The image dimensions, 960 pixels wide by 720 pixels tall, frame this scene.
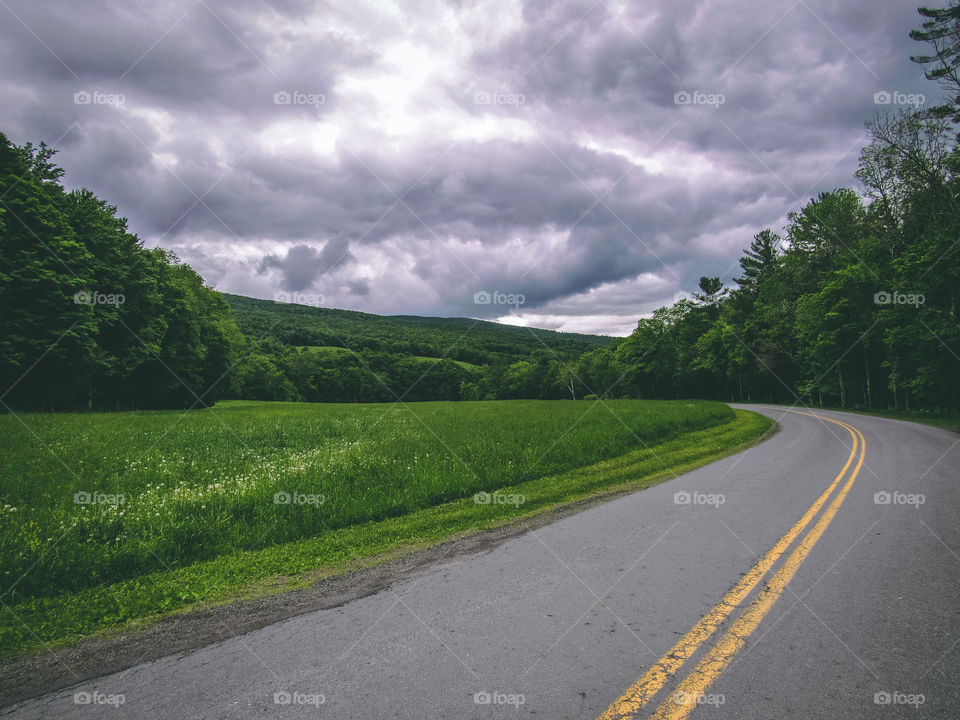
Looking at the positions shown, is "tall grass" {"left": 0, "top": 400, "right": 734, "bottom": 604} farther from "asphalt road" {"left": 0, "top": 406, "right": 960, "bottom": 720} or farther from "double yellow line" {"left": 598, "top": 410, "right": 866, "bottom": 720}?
"double yellow line" {"left": 598, "top": 410, "right": 866, "bottom": 720}

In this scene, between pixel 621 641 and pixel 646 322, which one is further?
pixel 646 322

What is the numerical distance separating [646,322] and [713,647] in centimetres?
7943

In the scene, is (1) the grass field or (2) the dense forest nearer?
(1) the grass field

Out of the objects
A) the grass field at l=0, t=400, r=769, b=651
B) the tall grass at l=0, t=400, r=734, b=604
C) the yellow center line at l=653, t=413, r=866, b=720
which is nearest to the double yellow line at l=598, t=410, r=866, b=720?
the yellow center line at l=653, t=413, r=866, b=720

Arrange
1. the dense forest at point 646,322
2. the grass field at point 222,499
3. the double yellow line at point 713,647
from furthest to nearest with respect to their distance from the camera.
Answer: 1. the dense forest at point 646,322
2. the grass field at point 222,499
3. the double yellow line at point 713,647

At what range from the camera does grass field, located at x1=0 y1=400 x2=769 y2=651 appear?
5238mm

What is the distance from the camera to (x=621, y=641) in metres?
3.62

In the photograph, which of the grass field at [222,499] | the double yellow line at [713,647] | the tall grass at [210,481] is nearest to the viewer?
the double yellow line at [713,647]

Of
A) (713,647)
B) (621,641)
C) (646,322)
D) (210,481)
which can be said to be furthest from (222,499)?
(646,322)

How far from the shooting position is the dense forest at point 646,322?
2433cm

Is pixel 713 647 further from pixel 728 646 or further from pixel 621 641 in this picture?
pixel 621 641

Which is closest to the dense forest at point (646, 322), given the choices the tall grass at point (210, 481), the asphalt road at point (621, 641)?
the tall grass at point (210, 481)

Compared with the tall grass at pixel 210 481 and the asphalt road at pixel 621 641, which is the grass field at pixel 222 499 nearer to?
the tall grass at pixel 210 481

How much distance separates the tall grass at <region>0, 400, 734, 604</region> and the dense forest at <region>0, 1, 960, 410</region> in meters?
13.9
